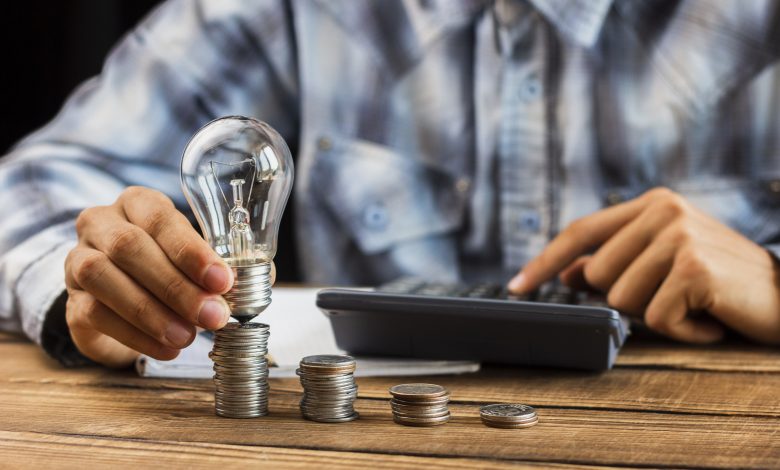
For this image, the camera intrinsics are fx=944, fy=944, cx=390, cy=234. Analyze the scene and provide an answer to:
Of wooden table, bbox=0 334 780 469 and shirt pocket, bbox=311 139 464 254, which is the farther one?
shirt pocket, bbox=311 139 464 254

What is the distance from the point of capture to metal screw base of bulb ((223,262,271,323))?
1.83ft

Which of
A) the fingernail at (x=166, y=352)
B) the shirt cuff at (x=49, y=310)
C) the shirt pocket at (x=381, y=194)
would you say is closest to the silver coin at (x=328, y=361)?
the fingernail at (x=166, y=352)

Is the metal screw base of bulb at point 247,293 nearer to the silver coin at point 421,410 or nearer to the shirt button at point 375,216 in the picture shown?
the silver coin at point 421,410

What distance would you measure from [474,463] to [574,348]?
212 mm

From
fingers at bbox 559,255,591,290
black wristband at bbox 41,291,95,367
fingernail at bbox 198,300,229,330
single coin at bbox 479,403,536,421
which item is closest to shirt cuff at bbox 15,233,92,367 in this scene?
black wristband at bbox 41,291,95,367

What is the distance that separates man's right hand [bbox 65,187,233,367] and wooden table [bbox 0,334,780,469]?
44 mm

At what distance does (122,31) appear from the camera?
1806 millimetres

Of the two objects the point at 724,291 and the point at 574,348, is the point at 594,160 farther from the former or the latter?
the point at 574,348

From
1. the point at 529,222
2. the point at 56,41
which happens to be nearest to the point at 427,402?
the point at 529,222

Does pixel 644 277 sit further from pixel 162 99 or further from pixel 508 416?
pixel 162 99

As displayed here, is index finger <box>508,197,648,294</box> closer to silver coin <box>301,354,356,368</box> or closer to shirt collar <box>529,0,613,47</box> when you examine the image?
silver coin <box>301,354,356,368</box>

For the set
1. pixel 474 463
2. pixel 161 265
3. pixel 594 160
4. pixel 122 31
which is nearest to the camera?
pixel 474 463

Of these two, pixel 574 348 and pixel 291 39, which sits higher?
pixel 291 39

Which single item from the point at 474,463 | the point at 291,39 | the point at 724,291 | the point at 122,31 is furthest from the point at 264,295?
the point at 122,31
